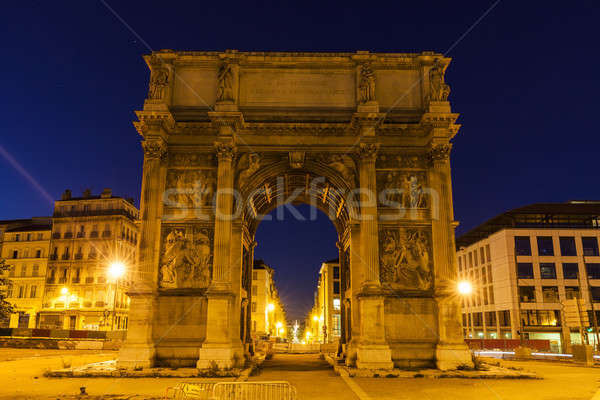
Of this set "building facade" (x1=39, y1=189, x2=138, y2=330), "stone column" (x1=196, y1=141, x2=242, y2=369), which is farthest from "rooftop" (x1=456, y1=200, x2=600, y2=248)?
"building facade" (x1=39, y1=189, x2=138, y2=330)

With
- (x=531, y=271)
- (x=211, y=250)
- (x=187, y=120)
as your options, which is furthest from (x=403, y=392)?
(x=531, y=271)

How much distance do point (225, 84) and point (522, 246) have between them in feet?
149

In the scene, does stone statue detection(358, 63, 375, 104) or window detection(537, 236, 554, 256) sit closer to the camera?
stone statue detection(358, 63, 375, 104)

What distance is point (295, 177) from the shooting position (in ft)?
83.9

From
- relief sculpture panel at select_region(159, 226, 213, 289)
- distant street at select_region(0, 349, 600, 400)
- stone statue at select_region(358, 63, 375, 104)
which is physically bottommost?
distant street at select_region(0, 349, 600, 400)

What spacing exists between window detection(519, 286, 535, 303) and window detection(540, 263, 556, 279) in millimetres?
2042

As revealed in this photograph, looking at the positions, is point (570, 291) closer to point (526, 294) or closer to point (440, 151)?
point (526, 294)

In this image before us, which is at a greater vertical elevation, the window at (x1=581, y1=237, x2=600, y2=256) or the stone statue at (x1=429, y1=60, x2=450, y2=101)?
the stone statue at (x1=429, y1=60, x2=450, y2=101)

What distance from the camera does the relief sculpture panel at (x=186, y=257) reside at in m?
21.8

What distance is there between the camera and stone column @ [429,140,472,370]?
2050 cm

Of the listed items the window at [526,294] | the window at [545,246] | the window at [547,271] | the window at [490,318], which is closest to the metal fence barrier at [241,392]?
the window at [526,294]

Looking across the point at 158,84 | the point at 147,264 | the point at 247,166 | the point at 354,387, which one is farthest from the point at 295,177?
the point at 354,387

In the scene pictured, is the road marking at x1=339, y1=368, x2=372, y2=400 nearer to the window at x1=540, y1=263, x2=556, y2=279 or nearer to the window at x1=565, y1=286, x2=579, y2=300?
the window at x1=540, y1=263, x2=556, y2=279

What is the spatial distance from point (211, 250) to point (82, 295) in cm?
4123
